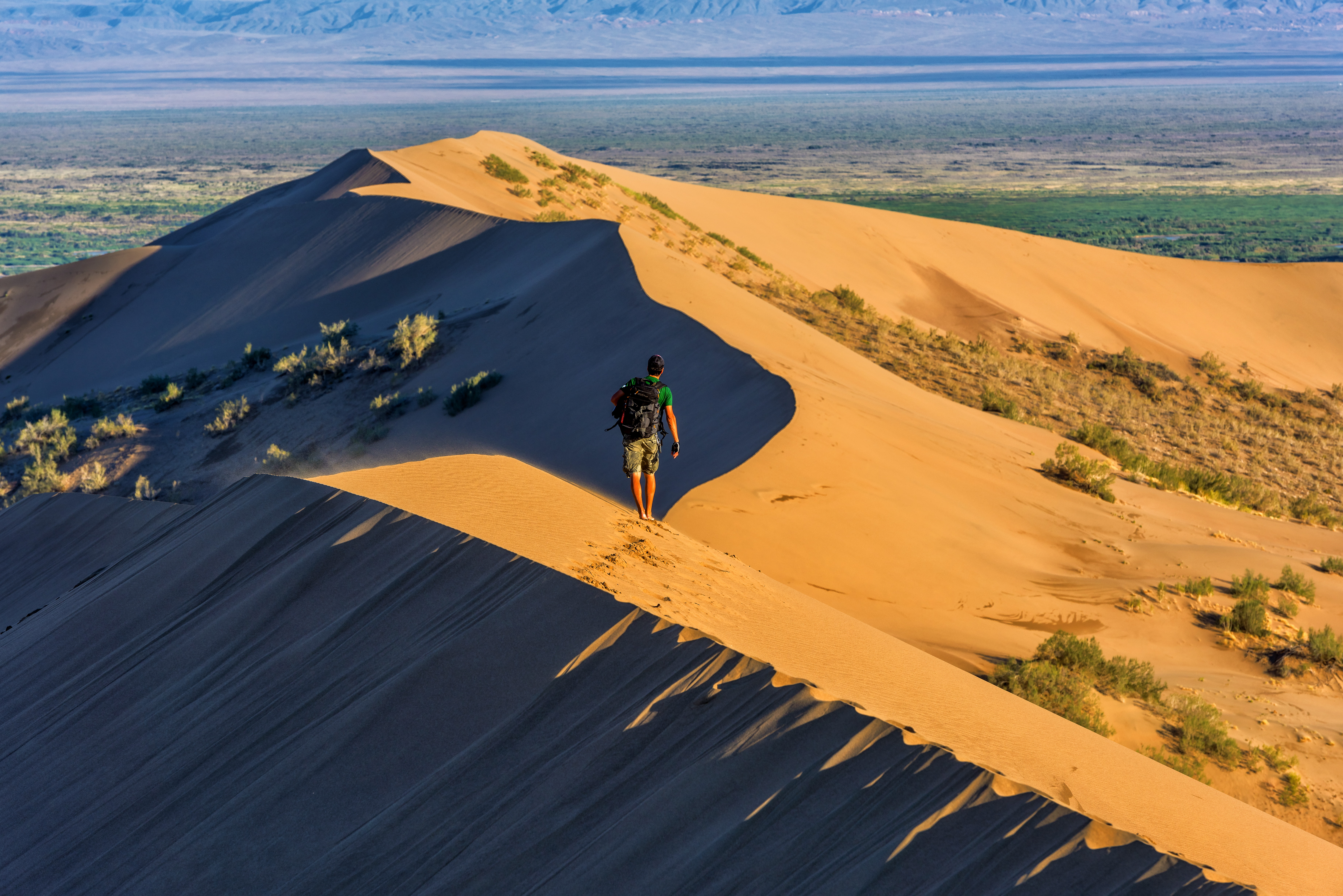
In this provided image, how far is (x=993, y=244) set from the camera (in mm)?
33875

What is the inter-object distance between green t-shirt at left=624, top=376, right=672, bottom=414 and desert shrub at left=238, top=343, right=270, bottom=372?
12.0m

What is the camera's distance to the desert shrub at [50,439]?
14.3 m

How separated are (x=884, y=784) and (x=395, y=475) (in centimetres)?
477

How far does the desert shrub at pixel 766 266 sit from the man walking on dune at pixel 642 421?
55.1 feet

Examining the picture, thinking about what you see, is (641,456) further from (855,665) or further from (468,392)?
(468,392)

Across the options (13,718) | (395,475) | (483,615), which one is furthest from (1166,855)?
(13,718)

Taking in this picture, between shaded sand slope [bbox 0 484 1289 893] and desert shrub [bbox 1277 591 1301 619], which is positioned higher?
shaded sand slope [bbox 0 484 1289 893]

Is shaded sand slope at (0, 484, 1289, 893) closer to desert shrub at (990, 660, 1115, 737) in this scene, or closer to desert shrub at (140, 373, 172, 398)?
desert shrub at (990, 660, 1115, 737)

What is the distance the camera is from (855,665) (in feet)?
17.9

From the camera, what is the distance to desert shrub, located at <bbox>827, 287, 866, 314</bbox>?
24.0 metres

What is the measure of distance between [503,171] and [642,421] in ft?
76.3

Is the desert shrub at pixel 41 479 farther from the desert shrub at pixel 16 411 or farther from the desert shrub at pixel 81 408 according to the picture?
the desert shrub at pixel 16 411

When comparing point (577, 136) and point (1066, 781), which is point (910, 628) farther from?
point (577, 136)

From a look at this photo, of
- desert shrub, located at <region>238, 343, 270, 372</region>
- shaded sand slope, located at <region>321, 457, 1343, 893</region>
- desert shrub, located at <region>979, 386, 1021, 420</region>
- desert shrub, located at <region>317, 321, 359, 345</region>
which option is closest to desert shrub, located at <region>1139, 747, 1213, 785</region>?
shaded sand slope, located at <region>321, 457, 1343, 893</region>
